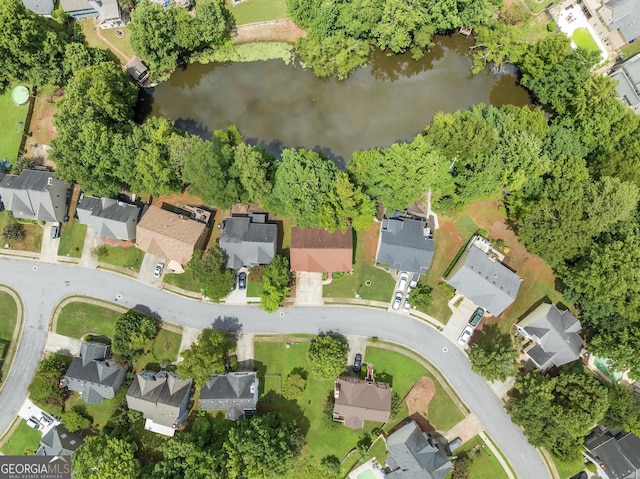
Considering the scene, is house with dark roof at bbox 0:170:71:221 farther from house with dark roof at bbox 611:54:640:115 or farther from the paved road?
house with dark roof at bbox 611:54:640:115

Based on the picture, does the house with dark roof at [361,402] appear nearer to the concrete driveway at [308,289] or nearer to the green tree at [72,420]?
the concrete driveway at [308,289]

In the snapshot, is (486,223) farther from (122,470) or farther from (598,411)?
(122,470)

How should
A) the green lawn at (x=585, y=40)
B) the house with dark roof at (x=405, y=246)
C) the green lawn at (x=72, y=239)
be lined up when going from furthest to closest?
the green lawn at (x=585, y=40), the green lawn at (x=72, y=239), the house with dark roof at (x=405, y=246)

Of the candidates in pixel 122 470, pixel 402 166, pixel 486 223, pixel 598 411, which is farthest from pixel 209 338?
pixel 598 411

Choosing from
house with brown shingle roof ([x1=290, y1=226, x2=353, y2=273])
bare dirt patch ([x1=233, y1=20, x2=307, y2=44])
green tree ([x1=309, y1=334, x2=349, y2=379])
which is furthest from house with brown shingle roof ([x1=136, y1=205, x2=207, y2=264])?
bare dirt patch ([x1=233, y1=20, x2=307, y2=44])

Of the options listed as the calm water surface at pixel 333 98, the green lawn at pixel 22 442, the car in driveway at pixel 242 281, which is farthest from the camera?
the calm water surface at pixel 333 98

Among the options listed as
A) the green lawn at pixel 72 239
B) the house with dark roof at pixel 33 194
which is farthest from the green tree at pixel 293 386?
the house with dark roof at pixel 33 194

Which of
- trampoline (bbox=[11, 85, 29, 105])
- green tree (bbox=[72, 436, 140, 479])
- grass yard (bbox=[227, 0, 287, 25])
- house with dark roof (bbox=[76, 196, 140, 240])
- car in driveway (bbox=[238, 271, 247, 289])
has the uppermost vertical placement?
grass yard (bbox=[227, 0, 287, 25])
